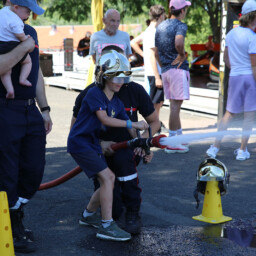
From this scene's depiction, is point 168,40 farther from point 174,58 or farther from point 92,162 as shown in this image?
point 92,162

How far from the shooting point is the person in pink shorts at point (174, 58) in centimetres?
721

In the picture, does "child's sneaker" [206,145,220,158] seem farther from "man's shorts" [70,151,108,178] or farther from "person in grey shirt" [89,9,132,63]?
"man's shorts" [70,151,108,178]

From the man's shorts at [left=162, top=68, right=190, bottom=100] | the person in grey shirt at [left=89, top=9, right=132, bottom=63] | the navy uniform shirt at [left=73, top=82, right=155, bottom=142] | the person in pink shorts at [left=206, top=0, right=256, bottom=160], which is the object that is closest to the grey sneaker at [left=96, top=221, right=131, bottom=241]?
the navy uniform shirt at [left=73, top=82, right=155, bottom=142]

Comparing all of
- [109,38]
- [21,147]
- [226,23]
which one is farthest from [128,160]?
[226,23]

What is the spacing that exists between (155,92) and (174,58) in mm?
973

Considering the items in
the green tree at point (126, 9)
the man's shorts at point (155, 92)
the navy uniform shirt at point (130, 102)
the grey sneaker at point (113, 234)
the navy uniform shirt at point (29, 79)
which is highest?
the green tree at point (126, 9)

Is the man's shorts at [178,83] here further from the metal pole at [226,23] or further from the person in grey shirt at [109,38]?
the metal pole at [226,23]

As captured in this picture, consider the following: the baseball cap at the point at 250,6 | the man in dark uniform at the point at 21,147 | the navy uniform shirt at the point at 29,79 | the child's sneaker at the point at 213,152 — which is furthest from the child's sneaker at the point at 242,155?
the navy uniform shirt at the point at 29,79

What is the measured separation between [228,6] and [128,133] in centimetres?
477

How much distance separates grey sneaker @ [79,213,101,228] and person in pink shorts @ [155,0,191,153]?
2.91 meters

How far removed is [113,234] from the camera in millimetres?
4047

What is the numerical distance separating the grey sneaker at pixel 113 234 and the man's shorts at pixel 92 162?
1.42 feet

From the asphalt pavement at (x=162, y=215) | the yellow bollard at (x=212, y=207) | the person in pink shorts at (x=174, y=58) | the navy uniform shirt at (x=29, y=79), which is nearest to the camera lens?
the navy uniform shirt at (x=29, y=79)

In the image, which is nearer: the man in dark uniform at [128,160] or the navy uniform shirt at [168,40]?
the man in dark uniform at [128,160]
